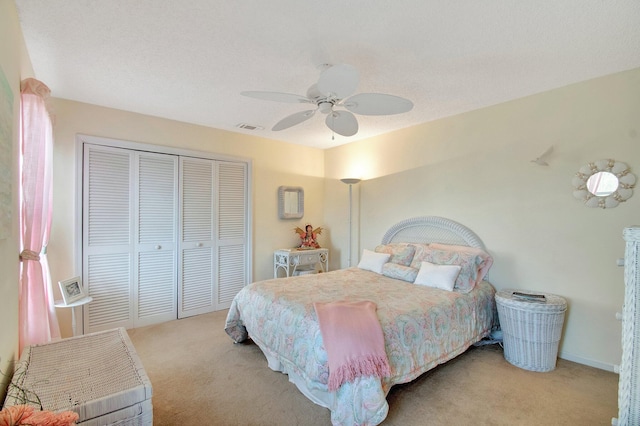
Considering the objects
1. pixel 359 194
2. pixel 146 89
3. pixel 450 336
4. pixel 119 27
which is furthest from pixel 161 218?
pixel 450 336

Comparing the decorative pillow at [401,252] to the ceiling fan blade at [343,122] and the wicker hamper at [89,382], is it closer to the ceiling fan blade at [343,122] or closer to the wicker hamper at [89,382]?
the ceiling fan blade at [343,122]

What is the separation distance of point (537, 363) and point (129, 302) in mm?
4271

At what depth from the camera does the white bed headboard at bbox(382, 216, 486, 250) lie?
139 inches

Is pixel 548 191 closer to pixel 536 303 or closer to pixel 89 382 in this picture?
pixel 536 303

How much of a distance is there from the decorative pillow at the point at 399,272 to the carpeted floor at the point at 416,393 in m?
0.88

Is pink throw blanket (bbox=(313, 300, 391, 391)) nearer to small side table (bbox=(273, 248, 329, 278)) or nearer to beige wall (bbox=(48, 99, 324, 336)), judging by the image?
small side table (bbox=(273, 248, 329, 278))

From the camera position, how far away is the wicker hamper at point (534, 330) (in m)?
2.61

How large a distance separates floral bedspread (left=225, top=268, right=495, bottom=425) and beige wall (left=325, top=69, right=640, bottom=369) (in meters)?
0.63

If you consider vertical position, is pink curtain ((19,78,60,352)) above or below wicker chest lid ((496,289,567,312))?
above

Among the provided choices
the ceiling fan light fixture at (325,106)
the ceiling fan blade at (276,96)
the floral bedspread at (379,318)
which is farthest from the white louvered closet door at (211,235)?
the ceiling fan light fixture at (325,106)

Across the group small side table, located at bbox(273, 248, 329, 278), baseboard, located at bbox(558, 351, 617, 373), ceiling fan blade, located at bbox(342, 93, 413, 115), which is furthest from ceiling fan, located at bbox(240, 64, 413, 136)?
baseboard, located at bbox(558, 351, 617, 373)

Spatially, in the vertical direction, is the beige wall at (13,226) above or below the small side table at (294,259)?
above

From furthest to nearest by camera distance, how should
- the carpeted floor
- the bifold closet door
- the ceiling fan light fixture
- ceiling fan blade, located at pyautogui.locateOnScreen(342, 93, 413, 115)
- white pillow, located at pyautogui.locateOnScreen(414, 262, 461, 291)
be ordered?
the bifold closet door
white pillow, located at pyautogui.locateOnScreen(414, 262, 461, 291)
the ceiling fan light fixture
ceiling fan blade, located at pyautogui.locateOnScreen(342, 93, 413, 115)
the carpeted floor

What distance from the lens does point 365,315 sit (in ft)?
7.05
